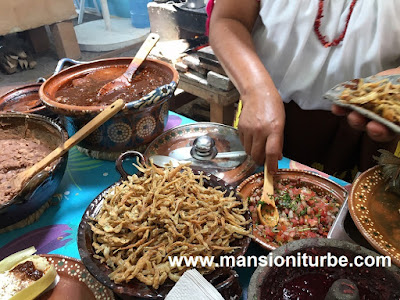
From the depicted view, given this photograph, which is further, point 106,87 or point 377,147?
point 377,147

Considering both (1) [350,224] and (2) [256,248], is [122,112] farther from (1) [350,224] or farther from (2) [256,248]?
(1) [350,224]

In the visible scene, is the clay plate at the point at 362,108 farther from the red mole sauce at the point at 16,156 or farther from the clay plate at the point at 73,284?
the red mole sauce at the point at 16,156

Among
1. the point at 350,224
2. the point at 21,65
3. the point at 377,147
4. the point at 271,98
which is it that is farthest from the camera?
the point at 21,65

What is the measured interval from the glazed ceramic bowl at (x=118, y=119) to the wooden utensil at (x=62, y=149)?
0.07m

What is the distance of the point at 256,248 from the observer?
1.19 m

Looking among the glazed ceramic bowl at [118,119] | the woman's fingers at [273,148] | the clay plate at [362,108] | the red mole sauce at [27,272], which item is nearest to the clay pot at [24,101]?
the glazed ceramic bowl at [118,119]

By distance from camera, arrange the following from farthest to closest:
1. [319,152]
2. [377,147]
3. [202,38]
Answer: [202,38] → [319,152] → [377,147]

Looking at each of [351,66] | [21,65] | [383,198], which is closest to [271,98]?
[351,66]

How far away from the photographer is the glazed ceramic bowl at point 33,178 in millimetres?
1127

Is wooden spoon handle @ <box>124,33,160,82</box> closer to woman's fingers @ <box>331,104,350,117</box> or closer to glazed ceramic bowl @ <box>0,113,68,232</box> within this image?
glazed ceramic bowl @ <box>0,113,68,232</box>

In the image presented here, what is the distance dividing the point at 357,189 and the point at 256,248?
A: 400mm

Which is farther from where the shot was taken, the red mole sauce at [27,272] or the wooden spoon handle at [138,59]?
the wooden spoon handle at [138,59]

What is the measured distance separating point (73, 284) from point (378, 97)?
3.75 feet

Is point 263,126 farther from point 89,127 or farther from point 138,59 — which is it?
point 138,59
